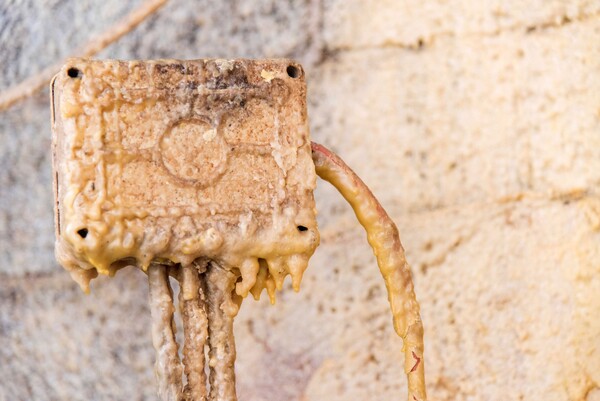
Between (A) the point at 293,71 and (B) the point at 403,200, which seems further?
(B) the point at 403,200

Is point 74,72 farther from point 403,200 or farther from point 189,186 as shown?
point 403,200

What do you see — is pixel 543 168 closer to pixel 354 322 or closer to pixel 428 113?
pixel 428 113

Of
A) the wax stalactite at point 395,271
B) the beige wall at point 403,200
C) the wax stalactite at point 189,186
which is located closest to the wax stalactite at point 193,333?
the wax stalactite at point 189,186

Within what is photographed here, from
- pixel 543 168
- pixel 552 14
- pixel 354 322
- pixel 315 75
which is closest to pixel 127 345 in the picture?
pixel 354 322

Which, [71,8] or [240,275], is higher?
[71,8]

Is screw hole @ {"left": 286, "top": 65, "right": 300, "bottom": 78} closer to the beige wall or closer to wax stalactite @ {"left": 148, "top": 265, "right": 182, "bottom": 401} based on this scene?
wax stalactite @ {"left": 148, "top": 265, "right": 182, "bottom": 401}

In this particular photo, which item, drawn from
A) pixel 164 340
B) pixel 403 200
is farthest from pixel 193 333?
pixel 403 200

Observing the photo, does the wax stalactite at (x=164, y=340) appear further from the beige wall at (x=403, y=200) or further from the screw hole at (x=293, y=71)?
the beige wall at (x=403, y=200)
